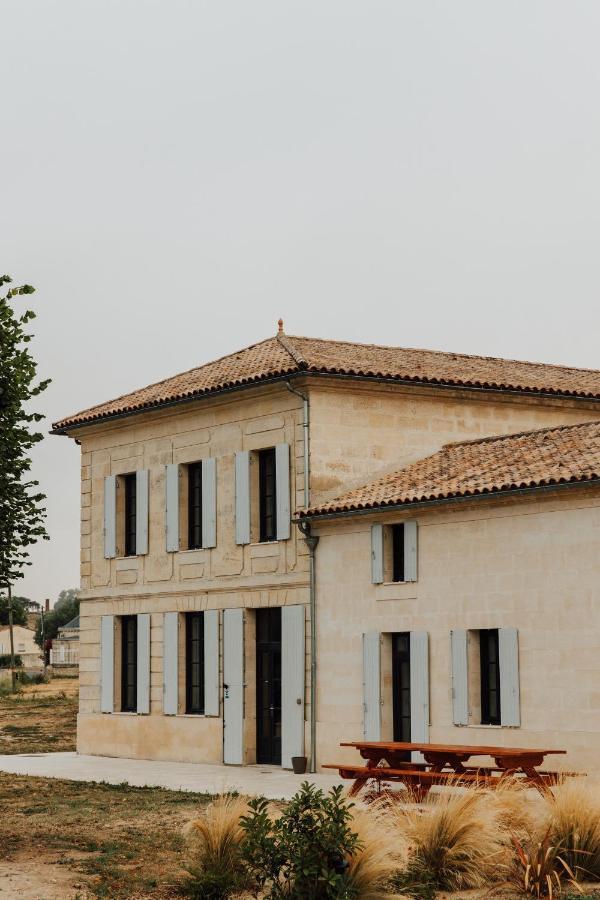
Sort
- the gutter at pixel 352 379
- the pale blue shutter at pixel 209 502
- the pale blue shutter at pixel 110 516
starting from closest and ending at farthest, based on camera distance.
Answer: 1. the gutter at pixel 352 379
2. the pale blue shutter at pixel 209 502
3. the pale blue shutter at pixel 110 516

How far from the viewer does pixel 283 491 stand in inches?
977

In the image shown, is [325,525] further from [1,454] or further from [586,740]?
[1,454]

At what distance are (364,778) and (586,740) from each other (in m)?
3.20

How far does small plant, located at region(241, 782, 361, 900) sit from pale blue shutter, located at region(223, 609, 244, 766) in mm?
14174

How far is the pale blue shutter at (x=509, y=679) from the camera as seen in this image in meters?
20.5

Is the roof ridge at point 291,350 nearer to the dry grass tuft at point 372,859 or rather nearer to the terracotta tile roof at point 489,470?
the terracotta tile roof at point 489,470

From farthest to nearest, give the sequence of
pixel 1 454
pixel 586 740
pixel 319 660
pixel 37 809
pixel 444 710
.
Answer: pixel 319 660, pixel 444 710, pixel 586 740, pixel 37 809, pixel 1 454

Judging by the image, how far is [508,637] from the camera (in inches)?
816

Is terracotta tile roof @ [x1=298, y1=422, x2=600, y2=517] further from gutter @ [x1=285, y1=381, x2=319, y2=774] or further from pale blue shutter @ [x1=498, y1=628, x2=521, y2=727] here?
pale blue shutter @ [x1=498, y1=628, x2=521, y2=727]

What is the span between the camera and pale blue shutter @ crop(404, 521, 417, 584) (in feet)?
73.3

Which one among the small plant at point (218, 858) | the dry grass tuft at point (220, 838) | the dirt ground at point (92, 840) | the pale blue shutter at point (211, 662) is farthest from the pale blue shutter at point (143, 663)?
the dry grass tuft at point (220, 838)

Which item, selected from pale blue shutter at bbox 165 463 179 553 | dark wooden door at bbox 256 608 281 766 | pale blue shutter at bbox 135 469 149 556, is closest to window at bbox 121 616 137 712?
pale blue shutter at bbox 135 469 149 556

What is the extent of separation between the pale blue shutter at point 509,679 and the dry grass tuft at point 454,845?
26.0ft

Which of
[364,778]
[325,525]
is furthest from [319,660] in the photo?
[364,778]
